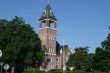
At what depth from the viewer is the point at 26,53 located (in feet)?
313

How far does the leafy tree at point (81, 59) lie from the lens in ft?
337

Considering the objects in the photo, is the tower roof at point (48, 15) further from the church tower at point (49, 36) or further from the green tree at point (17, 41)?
the green tree at point (17, 41)

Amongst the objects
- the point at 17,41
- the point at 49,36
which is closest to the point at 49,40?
the point at 49,36

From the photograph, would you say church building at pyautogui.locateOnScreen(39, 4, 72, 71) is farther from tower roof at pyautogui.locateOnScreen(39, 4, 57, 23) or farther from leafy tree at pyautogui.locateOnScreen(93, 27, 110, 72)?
leafy tree at pyautogui.locateOnScreen(93, 27, 110, 72)

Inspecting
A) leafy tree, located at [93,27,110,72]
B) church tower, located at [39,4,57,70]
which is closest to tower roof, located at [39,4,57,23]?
church tower, located at [39,4,57,70]

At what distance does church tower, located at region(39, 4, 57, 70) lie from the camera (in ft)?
376

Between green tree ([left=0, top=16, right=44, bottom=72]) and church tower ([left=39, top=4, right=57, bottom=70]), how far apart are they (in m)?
17.5

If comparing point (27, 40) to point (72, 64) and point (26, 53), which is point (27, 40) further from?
point (72, 64)

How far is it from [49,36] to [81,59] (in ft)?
60.3

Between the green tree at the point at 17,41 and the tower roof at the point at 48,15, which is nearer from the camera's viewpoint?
the green tree at the point at 17,41

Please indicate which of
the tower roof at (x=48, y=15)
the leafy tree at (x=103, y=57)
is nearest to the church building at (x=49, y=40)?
the tower roof at (x=48, y=15)

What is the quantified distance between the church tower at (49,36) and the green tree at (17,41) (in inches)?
688

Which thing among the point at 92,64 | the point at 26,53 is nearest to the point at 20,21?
the point at 26,53

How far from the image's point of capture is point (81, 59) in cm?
10288
